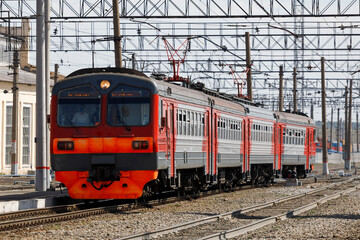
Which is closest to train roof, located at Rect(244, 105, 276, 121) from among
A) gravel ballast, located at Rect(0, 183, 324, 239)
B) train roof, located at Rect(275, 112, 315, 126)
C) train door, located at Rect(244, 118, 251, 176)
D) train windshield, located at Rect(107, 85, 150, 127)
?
train door, located at Rect(244, 118, 251, 176)

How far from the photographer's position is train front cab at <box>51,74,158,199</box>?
57.2 ft

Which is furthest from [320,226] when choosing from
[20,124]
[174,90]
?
[20,124]

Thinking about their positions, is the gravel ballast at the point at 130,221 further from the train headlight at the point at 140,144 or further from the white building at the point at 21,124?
the white building at the point at 21,124

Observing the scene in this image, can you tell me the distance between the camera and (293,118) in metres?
35.9

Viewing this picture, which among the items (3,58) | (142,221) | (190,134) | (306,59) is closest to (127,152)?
(142,221)

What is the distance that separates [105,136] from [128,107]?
886 millimetres

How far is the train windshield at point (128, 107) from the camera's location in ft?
57.7

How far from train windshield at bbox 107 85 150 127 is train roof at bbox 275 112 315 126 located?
16.5 metres

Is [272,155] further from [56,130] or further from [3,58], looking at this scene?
[3,58]

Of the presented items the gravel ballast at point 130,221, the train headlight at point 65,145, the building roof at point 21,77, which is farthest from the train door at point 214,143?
the building roof at point 21,77

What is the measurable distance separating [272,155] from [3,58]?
41426 millimetres

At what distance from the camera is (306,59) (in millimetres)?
57469

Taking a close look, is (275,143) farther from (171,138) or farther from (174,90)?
(171,138)

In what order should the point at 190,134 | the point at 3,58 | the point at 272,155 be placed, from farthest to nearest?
the point at 3,58 < the point at 272,155 < the point at 190,134
